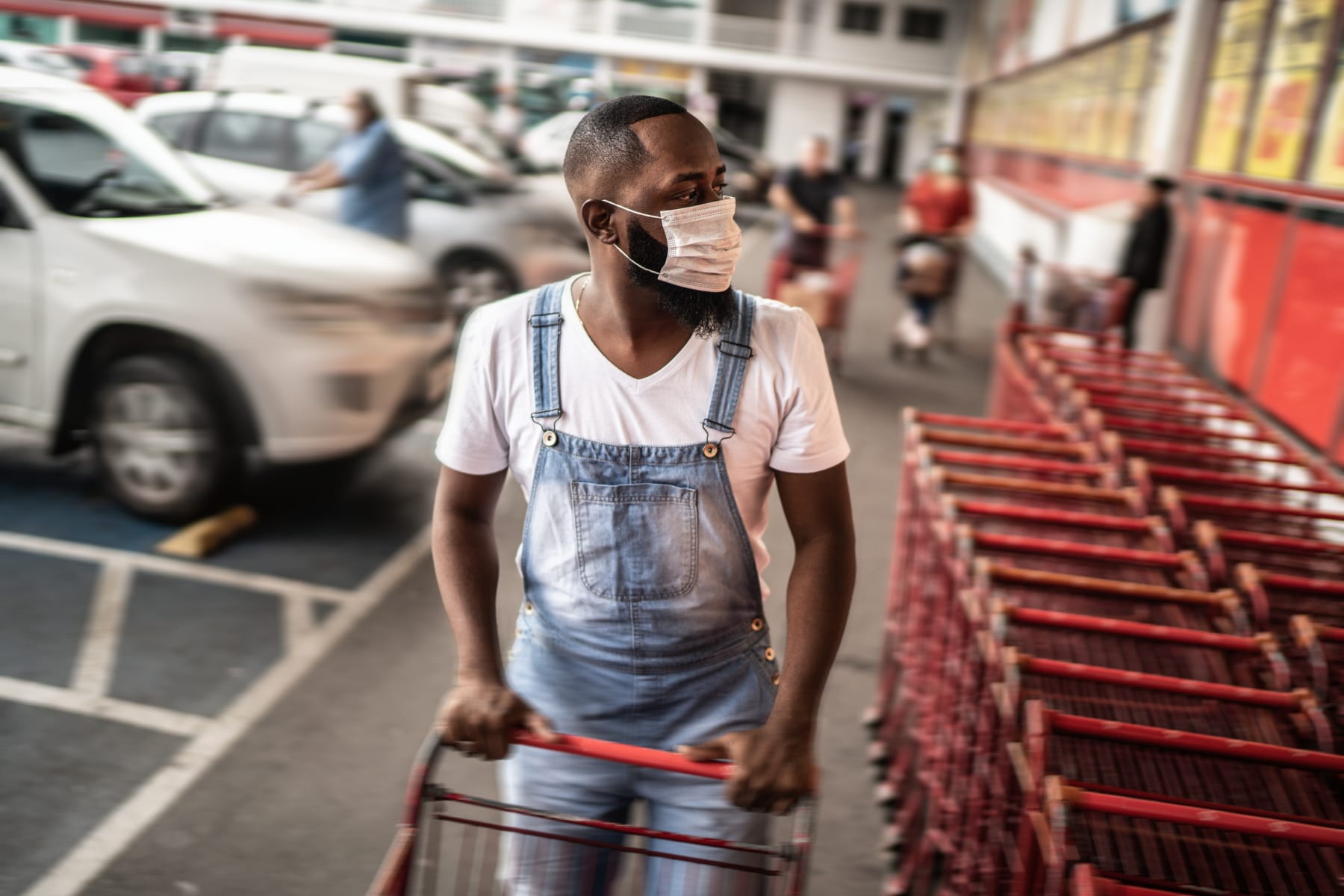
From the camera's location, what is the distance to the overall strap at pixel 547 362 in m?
1.84

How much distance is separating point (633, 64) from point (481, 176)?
29723 mm

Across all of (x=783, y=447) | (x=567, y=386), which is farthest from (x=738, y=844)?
(x=567, y=386)

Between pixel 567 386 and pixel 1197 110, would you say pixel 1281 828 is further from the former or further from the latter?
pixel 1197 110

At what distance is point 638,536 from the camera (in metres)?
1.84

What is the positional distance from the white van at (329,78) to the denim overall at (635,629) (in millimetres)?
9068

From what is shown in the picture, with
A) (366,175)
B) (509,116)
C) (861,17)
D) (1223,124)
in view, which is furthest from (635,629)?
(861,17)

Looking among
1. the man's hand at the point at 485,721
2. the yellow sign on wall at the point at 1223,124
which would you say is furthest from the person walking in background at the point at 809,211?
the man's hand at the point at 485,721

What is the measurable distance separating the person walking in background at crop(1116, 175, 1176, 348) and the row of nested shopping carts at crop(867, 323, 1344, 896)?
4.47 meters

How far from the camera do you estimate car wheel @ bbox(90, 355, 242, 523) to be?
16.8 feet

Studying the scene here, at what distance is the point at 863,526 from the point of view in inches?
245

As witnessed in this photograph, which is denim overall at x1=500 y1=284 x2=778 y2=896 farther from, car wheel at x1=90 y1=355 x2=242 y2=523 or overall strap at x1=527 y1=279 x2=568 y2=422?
car wheel at x1=90 y1=355 x2=242 y2=523

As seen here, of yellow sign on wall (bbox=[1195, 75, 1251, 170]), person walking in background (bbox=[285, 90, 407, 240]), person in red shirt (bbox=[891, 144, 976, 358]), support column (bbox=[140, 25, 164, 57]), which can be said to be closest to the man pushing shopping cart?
support column (bbox=[140, 25, 164, 57])

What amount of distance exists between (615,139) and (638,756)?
37.4 inches

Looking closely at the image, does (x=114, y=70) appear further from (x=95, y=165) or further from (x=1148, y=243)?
(x=1148, y=243)
